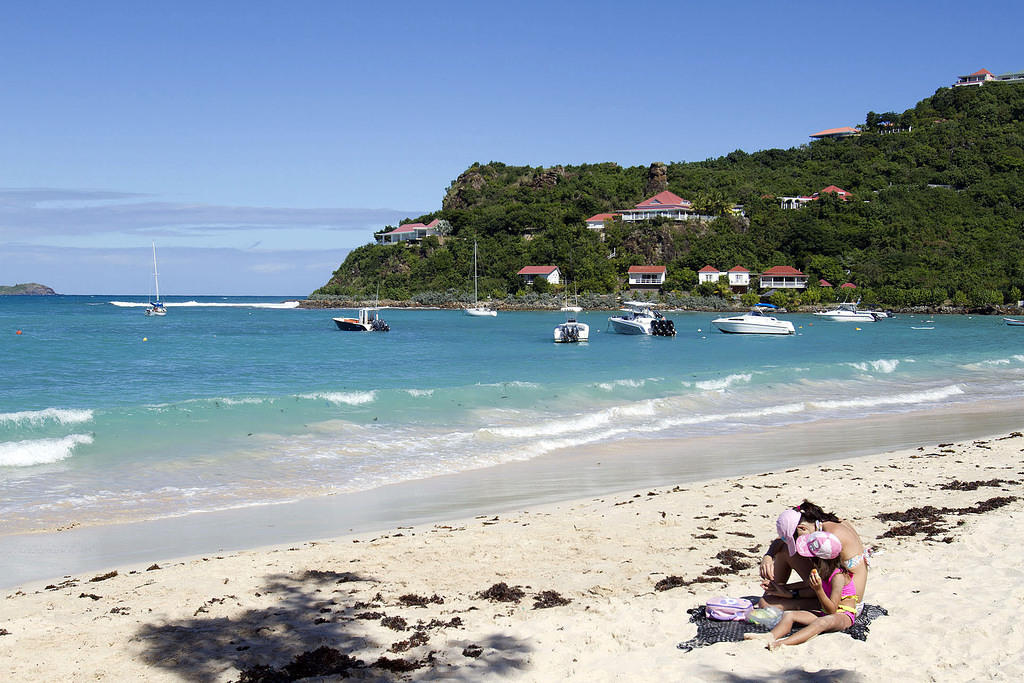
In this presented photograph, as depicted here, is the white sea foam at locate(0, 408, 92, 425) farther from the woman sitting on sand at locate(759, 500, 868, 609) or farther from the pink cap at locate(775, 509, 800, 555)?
the pink cap at locate(775, 509, 800, 555)

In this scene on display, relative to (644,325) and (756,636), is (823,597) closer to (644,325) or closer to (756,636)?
(756,636)

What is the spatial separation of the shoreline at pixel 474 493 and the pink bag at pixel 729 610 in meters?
5.13

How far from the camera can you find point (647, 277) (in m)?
109

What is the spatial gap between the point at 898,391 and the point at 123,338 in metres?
45.5

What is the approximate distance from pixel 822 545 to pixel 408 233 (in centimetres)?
13958

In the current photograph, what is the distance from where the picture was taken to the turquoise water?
12.7 m

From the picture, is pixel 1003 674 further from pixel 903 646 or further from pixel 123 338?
pixel 123 338

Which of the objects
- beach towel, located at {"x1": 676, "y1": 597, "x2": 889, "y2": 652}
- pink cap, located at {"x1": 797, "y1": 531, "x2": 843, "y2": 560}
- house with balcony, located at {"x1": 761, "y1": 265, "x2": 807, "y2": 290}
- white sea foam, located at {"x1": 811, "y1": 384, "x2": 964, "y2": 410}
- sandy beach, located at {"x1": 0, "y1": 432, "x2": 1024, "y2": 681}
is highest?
house with balcony, located at {"x1": 761, "y1": 265, "x2": 807, "y2": 290}

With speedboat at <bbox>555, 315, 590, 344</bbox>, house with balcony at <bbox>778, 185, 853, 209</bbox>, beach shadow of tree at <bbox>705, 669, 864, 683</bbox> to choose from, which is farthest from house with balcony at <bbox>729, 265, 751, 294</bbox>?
beach shadow of tree at <bbox>705, 669, 864, 683</bbox>

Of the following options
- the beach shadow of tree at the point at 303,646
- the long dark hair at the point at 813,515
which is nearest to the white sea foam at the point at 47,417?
the beach shadow of tree at the point at 303,646

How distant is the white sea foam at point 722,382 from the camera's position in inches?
996

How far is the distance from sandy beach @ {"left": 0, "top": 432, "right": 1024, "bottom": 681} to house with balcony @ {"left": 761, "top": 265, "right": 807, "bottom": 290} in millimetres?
95514

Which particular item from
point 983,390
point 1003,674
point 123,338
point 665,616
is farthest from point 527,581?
point 123,338

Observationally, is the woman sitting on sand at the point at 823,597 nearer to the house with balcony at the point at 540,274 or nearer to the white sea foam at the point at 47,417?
the white sea foam at the point at 47,417
